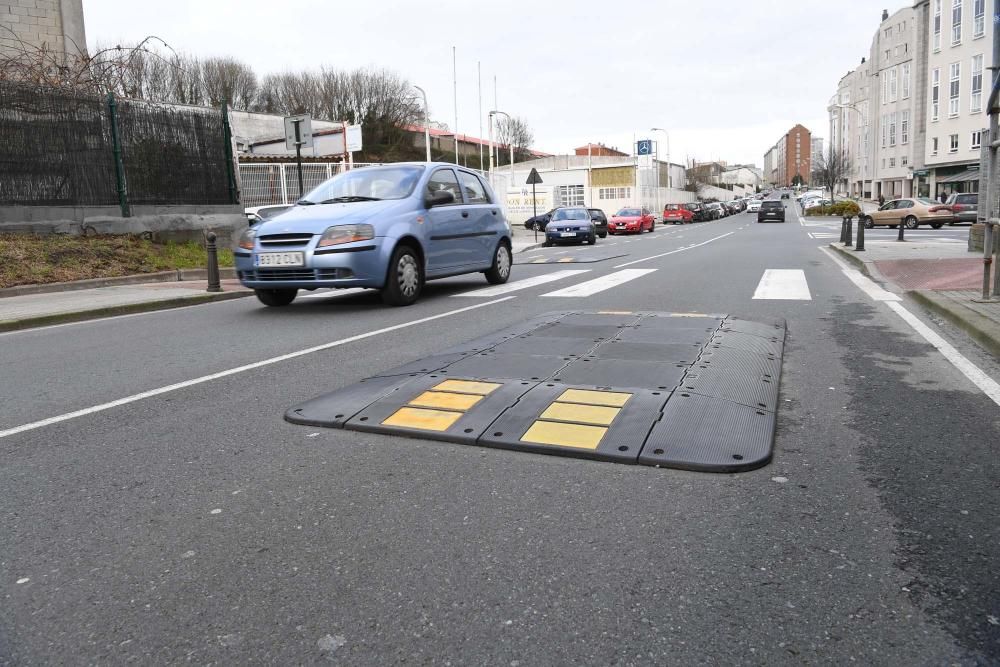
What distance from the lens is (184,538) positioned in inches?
112

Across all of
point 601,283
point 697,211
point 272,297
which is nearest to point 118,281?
point 272,297

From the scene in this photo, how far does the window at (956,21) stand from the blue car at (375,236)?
6105 centimetres

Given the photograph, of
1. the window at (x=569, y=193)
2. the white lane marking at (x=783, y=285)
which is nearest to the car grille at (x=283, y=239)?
the white lane marking at (x=783, y=285)

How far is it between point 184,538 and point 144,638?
26.2 inches

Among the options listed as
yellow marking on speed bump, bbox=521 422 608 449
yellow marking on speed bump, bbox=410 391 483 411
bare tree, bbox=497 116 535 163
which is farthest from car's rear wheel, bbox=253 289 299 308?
bare tree, bbox=497 116 535 163

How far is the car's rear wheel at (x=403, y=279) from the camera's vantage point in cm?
→ 929

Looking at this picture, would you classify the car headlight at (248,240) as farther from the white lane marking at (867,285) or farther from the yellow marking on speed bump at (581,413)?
the white lane marking at (867,285)

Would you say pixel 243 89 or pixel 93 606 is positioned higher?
pixel 243 89

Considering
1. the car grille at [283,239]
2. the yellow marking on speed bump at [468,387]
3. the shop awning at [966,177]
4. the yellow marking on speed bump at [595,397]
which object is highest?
the shop awning at [966,177]

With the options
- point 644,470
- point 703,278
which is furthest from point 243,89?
point 644,470

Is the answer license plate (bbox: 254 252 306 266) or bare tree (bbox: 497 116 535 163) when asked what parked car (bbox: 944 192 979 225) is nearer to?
license plate (bbox: 254 252 306 266)

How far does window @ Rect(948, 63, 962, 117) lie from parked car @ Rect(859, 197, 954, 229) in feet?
93.3

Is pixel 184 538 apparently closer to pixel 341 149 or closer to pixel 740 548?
pixel 740 548

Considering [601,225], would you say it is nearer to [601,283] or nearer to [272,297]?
[601,283]
